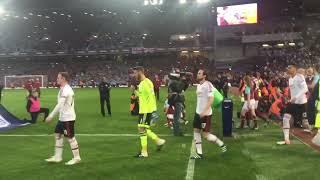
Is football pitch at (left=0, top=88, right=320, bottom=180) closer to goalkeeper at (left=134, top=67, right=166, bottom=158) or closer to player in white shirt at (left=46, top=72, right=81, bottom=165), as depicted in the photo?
goalkeeper at (left=134, top=67, right=166, bottom=158)

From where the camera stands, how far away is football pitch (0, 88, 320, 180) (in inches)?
385

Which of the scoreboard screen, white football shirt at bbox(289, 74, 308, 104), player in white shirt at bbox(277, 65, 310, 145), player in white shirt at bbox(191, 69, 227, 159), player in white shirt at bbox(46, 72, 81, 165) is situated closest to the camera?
player in white shirt at bbox(46, 72, 81, 165)

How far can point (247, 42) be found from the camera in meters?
69.6

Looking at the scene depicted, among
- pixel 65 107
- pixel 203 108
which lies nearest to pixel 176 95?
pixel 203 108

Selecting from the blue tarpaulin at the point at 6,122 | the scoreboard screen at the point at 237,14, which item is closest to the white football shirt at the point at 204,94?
the blue tarpaulin at the point at 6,122

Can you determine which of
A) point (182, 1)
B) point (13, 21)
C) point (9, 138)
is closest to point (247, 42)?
point (182, 1)

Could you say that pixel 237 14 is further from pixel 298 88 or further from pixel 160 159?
pixel 160 159

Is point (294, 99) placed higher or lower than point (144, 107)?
higher

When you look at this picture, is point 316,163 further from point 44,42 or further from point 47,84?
point 44,42

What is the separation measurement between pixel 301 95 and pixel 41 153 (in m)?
7.50

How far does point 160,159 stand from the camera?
37.7ft

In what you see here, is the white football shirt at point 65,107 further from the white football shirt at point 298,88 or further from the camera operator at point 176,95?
the white football shirt at point 298,88

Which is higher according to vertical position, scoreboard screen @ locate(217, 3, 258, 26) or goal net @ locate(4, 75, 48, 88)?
scoreboard screen @ locate(217, 3, 258, 26)

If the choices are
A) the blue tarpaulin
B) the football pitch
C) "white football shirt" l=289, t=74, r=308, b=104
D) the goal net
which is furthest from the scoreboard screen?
"white football shirt" l=289, t=74, r=308, b=104
